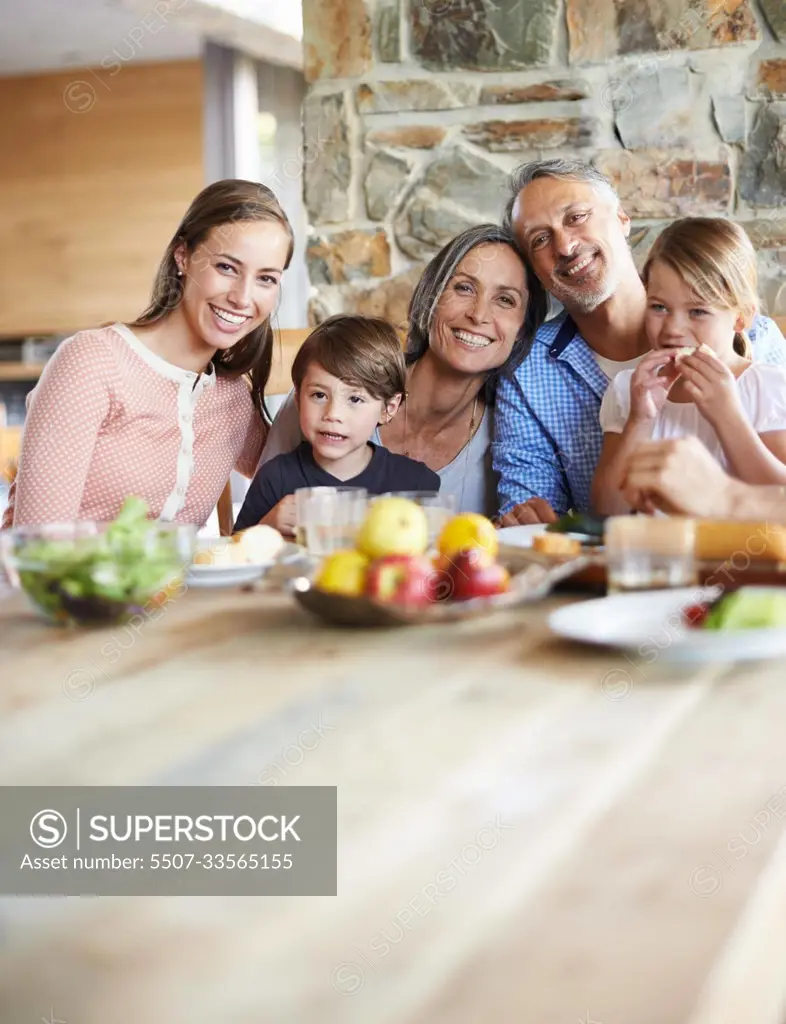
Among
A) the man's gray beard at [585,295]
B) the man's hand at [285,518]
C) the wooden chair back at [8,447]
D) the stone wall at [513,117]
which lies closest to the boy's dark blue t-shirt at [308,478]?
the man's hand at [285,518]

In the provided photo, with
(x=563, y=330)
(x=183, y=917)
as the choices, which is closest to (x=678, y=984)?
(x=183, y=917)

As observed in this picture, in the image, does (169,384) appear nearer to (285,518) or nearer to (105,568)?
(285,518)

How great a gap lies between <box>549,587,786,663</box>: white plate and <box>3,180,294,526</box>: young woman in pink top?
1.14 meters

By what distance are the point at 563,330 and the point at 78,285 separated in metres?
3.92

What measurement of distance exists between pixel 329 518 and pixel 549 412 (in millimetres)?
1115

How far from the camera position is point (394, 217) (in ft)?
10.1

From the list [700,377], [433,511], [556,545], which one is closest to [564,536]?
[556,545]

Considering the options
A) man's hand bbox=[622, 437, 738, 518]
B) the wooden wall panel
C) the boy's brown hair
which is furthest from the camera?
the wooden wall panel

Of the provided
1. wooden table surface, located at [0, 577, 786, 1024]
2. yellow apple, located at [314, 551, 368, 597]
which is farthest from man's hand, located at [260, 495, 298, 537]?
wooden table surface, located at [0, 577, 786, 1024]

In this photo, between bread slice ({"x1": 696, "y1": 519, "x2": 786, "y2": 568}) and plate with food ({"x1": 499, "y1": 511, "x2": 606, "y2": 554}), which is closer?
bread slice ({"x1": 696, "y1": 519, "x2": 786, "y2": 568})

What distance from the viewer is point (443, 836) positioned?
54cm

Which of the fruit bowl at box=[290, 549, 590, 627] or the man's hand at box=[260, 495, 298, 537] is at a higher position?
the fruit bowl at box=[290, 549, 590, 627]

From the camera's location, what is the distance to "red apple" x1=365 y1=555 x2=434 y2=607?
3.28 ft

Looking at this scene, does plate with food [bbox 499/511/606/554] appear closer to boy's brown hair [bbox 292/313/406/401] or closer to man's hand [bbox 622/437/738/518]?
man's hand [bbox 622/437/738/518]
